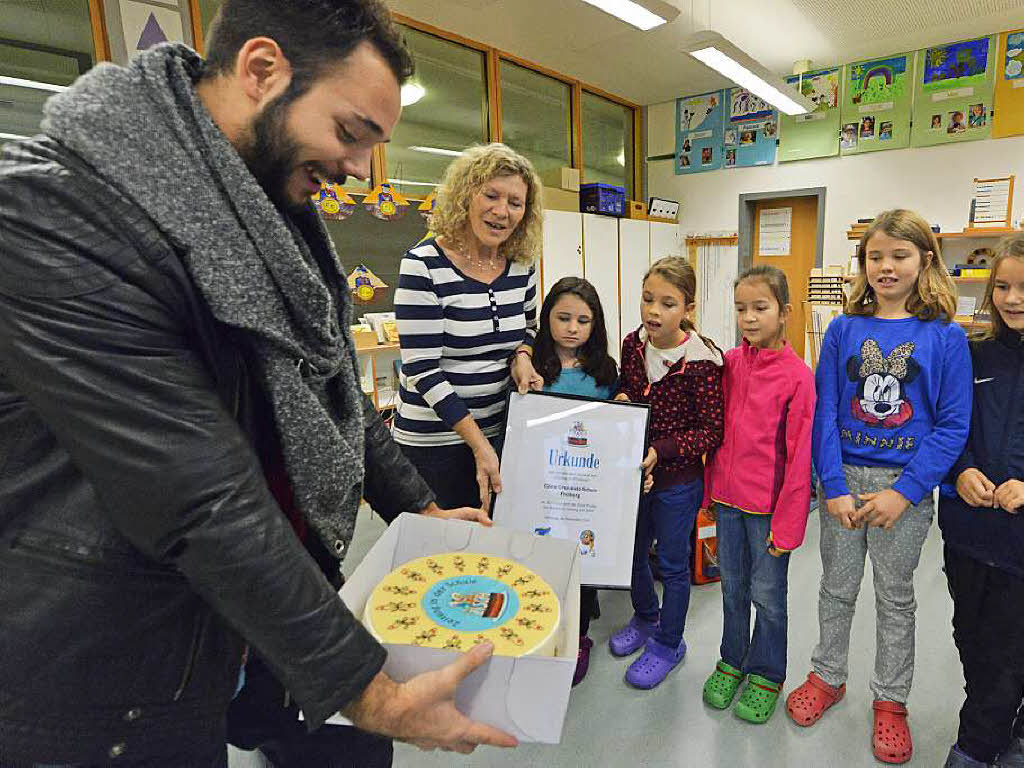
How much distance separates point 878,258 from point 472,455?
4.04 feet

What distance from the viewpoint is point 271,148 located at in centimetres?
69

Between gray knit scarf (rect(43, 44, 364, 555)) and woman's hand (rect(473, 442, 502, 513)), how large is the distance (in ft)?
2.71

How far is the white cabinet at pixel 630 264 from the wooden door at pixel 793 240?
1.22 meters

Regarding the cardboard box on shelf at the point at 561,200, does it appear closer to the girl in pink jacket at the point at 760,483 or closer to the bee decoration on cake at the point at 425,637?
the girl in pink jacket at the point at 760,483

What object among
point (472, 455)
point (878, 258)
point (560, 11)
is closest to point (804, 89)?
point (560, 11)

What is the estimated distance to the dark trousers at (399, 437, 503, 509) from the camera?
5.65 ft

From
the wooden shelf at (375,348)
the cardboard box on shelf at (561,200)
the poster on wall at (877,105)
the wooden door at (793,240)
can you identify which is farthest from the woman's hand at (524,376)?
the poster on wall at (877,105)

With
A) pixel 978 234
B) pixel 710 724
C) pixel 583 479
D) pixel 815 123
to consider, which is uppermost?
pixel 815 123

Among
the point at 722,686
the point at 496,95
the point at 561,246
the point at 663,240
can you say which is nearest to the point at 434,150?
the point at 496,95

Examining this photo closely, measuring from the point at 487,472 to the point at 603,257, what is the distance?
392 centimetres

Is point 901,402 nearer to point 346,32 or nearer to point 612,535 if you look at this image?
point 612,535

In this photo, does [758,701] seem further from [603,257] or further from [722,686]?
[603,257]

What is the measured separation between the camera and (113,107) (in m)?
0.59

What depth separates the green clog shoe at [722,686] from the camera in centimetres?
179
